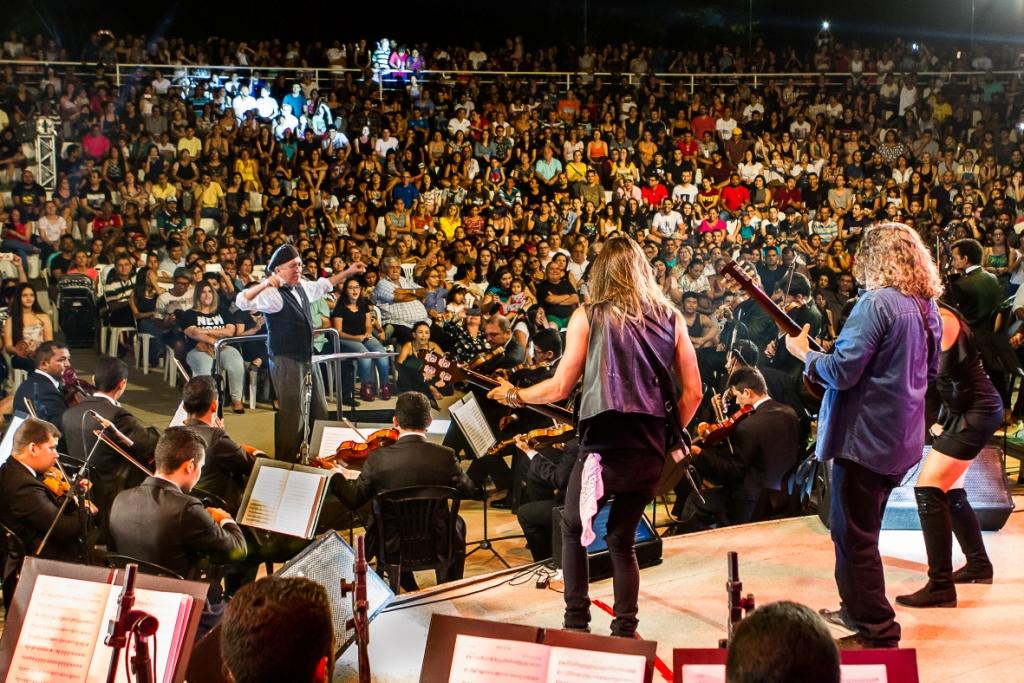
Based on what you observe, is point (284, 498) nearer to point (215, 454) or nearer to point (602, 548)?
point (215, 454)

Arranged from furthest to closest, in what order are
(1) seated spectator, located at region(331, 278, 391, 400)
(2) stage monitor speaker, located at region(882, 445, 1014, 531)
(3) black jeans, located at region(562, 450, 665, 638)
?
(1) seated spectator, located at region(331, 278, 391, 400)
(2) stage monitor speaker, located at region(882, 445, 1014, 531)
(3) black jeans, located at region(562, 450, 665, 638)

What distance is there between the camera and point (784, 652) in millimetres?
2020

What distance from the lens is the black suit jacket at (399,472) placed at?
16.5 ft

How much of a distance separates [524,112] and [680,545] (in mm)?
11856

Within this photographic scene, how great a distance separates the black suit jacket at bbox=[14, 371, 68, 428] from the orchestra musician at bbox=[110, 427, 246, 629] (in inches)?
99.8

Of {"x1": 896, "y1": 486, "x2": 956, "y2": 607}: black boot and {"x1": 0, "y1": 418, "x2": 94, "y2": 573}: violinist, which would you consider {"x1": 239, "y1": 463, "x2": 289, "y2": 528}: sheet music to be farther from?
{"x1": 896, "y1": 486, "x2": 956, "y2": 607}: black boot

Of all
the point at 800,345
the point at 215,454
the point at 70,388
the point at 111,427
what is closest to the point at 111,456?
the point at 111,427

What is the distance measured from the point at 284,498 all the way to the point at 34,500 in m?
1.14

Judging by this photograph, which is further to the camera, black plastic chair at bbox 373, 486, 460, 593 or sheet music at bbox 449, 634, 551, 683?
black plastic chair at bbox 373, 486, 460, 593

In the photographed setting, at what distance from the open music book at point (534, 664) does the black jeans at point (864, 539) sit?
1.38 meters

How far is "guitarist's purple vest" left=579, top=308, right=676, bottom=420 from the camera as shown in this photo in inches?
150

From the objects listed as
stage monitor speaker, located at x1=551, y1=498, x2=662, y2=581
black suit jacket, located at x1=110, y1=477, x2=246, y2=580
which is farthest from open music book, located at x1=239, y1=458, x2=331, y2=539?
stage monitor speaker, located at x1=551, y1=498, x2=662, y2=581

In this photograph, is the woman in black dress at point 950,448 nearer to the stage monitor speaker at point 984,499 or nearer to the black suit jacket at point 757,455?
the stage monitor speaker at point 984,499

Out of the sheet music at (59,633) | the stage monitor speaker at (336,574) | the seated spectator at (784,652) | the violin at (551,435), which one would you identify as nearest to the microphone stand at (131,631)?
the sheet music at (59,633)
